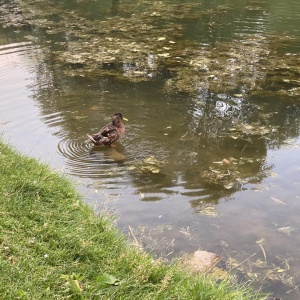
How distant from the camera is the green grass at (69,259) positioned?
11.8 feet

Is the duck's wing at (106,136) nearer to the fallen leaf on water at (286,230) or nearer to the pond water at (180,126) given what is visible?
the pond water at (180,126)

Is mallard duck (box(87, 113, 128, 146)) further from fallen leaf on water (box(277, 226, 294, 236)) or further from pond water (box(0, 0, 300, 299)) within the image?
fallen leaf on water (box(277, 226, 294, 236))

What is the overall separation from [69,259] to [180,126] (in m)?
5.29

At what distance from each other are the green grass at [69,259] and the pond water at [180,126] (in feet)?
3.13

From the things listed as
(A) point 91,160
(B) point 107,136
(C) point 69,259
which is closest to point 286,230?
(C) point 69,259

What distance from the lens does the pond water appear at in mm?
5605

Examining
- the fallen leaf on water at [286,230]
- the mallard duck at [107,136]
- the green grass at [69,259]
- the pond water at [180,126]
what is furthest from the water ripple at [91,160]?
the fallen leaf on water at [286,230]

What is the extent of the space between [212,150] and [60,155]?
283cm

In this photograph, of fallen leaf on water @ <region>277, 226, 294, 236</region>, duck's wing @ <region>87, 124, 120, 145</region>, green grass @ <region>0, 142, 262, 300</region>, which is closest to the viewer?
green grass @ <region>0, 142, 262, 300</region>

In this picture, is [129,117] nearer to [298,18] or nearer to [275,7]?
[298,18]

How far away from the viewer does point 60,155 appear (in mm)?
7750

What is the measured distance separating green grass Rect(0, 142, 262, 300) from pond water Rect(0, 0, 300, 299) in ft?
3.13

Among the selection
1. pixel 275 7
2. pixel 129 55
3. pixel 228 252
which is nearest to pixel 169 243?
pixel 228 252

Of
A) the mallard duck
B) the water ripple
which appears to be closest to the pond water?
the water ripple
